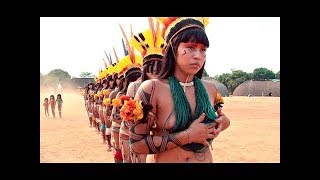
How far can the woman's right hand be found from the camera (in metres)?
3.27

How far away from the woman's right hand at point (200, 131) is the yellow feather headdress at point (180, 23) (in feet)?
2.34

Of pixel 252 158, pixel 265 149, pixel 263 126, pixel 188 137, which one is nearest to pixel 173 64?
pixel 188 137

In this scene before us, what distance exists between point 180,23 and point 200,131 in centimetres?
90

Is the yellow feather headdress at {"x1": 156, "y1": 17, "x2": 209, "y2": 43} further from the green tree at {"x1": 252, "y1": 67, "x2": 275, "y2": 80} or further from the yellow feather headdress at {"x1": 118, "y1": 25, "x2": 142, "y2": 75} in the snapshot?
the green tree at {"x1": 252, "y1": 67, "x2": 275, "y2": 80}

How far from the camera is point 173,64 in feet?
11.5

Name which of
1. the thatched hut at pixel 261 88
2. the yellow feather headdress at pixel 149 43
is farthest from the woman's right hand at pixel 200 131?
the thatched hut at pixel 261 88

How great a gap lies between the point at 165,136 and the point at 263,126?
52.2 feet

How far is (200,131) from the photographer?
3.28 metres

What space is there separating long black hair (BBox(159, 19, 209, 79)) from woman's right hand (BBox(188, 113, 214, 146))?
481mm

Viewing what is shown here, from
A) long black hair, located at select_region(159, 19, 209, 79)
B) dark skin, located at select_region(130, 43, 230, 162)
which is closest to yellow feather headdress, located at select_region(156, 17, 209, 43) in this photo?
long black hair, located at select_region(159, 19, 209, 79)

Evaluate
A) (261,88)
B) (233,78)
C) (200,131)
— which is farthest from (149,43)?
(233,78)

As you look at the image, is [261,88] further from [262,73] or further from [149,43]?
[149,43]

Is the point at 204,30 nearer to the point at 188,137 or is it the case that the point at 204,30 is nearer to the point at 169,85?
the point at 169,85

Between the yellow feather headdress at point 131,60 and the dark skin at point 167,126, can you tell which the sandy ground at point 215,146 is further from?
the dark skin at point 167,126
